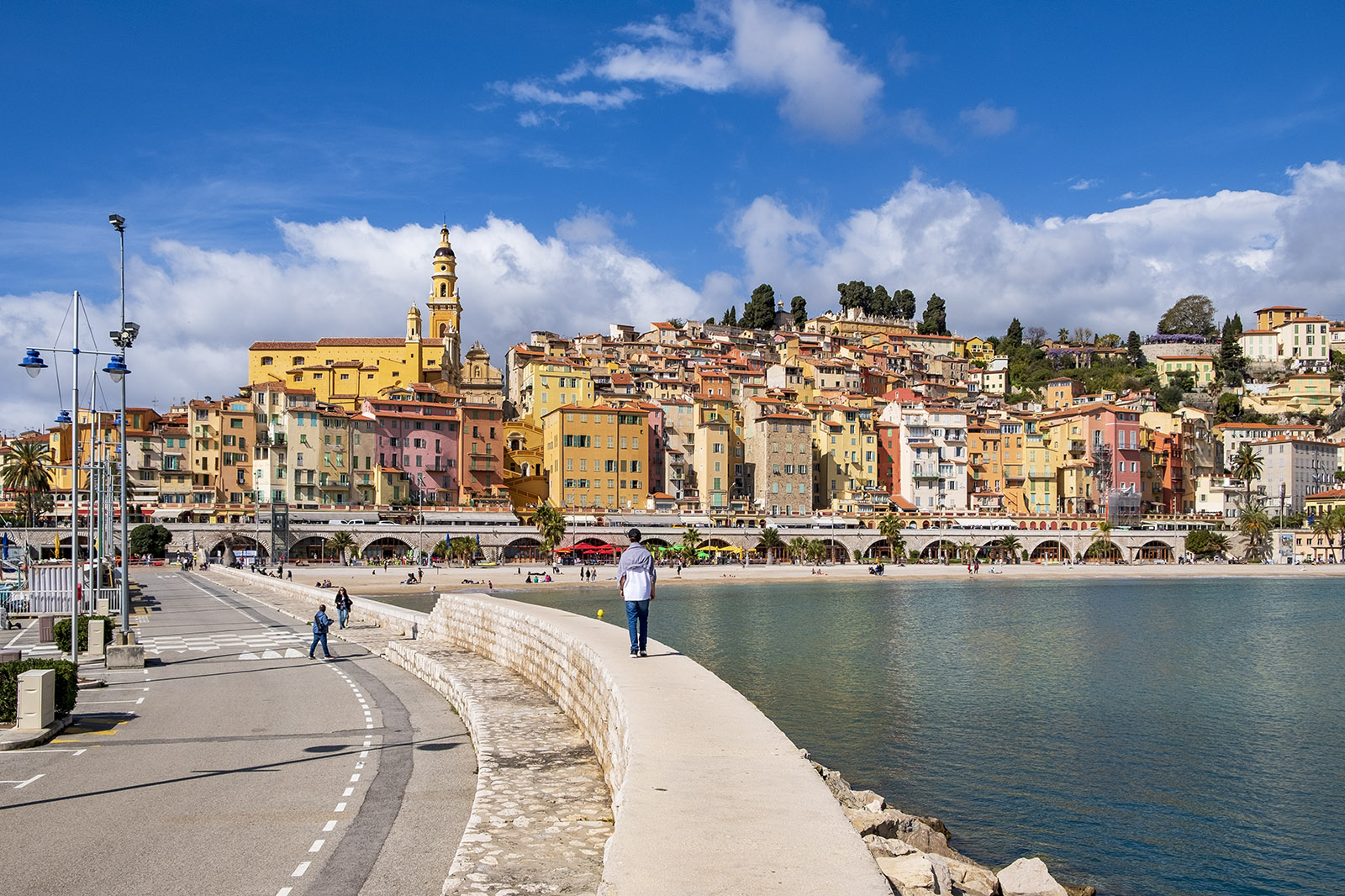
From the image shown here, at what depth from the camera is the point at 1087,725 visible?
2705 centimetres

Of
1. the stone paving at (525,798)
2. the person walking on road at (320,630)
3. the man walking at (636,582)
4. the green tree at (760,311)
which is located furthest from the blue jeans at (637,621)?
the green tree at (760,311)

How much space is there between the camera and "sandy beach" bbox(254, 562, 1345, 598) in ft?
245

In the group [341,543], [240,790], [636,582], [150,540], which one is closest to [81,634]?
[240,790]

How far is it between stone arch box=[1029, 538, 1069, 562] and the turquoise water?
167 feet

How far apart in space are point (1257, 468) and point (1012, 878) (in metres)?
133

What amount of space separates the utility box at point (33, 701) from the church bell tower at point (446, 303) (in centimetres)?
11929

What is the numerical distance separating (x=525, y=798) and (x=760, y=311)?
175 m

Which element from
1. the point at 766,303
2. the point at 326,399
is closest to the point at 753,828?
the point at 326,399

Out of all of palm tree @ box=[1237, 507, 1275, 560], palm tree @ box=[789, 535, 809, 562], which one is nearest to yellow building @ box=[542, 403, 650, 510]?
palm tree @ box=[789, 535, 809, 562]

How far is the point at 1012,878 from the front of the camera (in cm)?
1373

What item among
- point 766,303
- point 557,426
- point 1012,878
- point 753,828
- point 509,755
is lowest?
point 1012,878

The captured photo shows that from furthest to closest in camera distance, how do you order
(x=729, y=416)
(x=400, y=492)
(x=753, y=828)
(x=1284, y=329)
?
(x=1284, y=329) < (x=729, y=416) < (x=400, y=492) < (x=753, y=828)

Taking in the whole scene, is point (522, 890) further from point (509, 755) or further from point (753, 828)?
point (509, 755)

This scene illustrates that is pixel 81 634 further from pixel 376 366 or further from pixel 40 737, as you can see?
pixel 376 366
